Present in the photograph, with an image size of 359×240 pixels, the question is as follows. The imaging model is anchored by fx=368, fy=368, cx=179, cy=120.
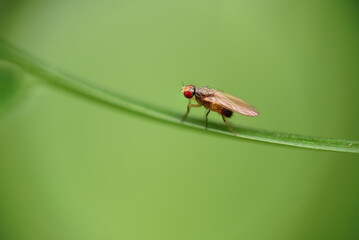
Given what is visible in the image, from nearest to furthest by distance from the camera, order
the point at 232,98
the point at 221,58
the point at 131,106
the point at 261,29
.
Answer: the point at 131,106
the point at 232,98
the point at 221,58
the point at 261,29

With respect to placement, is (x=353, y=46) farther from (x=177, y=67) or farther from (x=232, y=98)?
(x=232, y=98)

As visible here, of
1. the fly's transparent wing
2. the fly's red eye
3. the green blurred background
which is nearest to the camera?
the fly's transparent wing

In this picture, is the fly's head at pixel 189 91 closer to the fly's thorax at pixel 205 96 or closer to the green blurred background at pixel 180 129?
the fly's thorax at pixel 205 96

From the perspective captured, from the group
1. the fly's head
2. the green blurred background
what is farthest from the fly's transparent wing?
the green blurred background

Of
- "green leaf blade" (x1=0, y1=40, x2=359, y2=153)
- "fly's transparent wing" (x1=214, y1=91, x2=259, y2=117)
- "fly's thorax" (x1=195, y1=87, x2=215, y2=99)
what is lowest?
"green leaf blade" (x1=0, y1=40, x2=359, y2=153)

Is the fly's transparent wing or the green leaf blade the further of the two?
the fly's transparent wing

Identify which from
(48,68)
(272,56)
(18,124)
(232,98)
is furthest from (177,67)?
(48,68)

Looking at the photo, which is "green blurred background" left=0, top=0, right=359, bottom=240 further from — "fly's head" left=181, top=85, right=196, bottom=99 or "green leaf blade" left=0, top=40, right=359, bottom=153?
"green leaf blade" left=0, top=40, right=359, bottom=153

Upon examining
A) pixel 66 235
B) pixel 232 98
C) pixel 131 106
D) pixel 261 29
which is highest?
pixel 261 29
